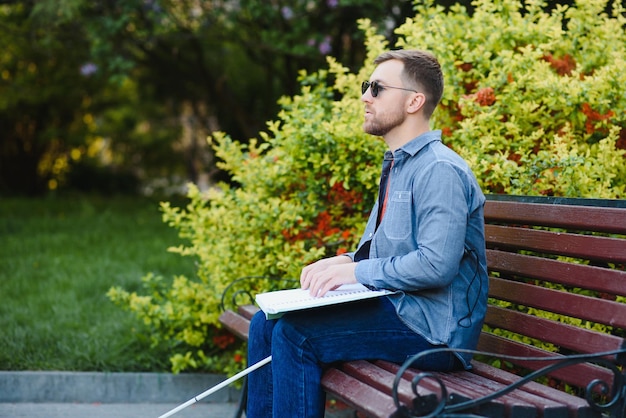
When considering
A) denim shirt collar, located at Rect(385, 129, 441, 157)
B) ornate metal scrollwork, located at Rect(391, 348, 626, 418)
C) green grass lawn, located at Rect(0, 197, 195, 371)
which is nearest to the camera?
ornate metal scrollwork, located at Rect(391, 348, 626, 418)

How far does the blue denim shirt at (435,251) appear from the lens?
275cm

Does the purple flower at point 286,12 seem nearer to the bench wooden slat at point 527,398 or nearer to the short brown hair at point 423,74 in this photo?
the short brown hair at point 423,74

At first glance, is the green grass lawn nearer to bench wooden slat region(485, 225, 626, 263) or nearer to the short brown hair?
bench wooden slat region(485, 225, 626, 263)

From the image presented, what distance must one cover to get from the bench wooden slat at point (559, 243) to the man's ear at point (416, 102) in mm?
704

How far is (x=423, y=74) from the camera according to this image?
3100 millimetres

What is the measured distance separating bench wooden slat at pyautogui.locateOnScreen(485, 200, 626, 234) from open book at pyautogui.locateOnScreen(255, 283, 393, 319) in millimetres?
744

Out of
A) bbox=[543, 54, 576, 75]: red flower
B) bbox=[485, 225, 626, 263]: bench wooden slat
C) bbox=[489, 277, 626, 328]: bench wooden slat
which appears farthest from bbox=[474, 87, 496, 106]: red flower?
bbox=[489, 277, 626, 328]: bench wooden slat

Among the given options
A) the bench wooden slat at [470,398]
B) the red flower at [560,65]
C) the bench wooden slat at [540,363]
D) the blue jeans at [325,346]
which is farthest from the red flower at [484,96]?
the bench wooden slat at [470,398]

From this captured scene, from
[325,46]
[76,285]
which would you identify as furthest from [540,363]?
[325,46]

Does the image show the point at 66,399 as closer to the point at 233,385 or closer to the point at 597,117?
the point at 233,385

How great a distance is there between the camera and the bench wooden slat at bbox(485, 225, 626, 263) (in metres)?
2.86

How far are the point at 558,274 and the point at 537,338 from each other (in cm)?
27

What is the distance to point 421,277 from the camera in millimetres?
2762

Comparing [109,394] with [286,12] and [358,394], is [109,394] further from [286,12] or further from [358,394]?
[286,12]
